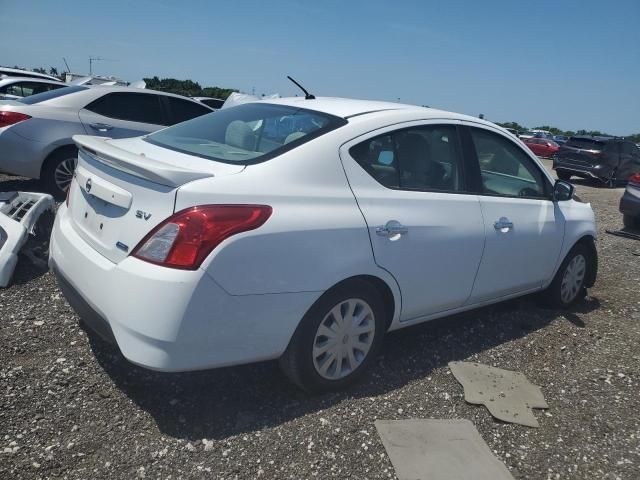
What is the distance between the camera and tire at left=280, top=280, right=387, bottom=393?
274 cm

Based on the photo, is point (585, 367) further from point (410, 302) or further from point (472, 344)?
point (410, 302)

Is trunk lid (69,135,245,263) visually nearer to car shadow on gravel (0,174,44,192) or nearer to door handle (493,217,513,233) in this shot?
door handle (493,217,513,233)

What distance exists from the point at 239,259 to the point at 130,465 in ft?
3.35

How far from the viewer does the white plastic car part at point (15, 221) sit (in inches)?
157

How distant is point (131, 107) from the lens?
7223 millimetres

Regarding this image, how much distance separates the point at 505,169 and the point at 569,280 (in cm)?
141

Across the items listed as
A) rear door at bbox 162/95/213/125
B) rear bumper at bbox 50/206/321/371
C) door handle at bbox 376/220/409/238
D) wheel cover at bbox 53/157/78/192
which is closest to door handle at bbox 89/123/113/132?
wheel cover at bbox 53/157/78/192

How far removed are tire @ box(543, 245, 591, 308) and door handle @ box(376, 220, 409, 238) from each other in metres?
2.20

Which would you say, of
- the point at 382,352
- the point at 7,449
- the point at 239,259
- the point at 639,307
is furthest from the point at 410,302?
the point at 639,307

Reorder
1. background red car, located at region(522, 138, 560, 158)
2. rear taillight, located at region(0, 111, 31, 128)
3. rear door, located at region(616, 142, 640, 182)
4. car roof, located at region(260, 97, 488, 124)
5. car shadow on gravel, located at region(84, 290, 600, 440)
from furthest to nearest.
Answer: background red car, located at region(522, 138, 560, 158) < rear door, located at region(616, 142, 640, 182) < rear taillight, located at region(0, 111, 31, 128) < car roof, located at region(260, 97, 488, 124) < car shadow on gravel, located at region(84, 290, 600, 440)

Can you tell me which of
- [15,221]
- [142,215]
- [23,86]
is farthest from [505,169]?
[23,86]

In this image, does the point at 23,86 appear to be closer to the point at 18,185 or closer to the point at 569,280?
the point at 18,185

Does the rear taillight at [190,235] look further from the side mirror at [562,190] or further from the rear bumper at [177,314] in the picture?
the side mirror at [562,190]

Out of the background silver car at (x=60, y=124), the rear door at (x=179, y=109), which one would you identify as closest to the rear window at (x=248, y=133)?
the background silver car at (x=60, y=124)
